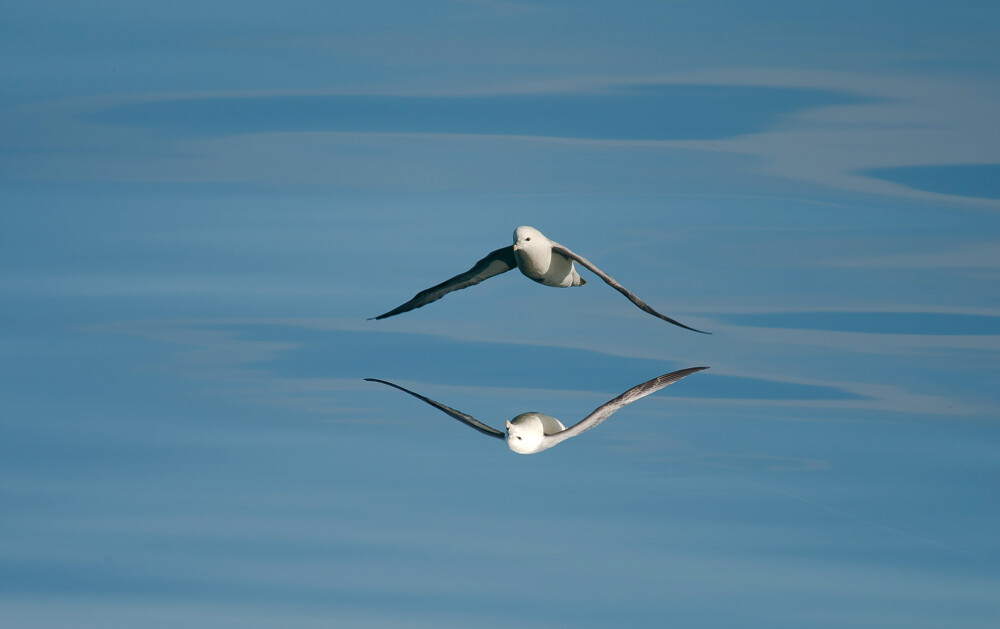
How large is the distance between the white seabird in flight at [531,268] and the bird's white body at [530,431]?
9.48 feet

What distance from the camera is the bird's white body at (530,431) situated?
21328 mm

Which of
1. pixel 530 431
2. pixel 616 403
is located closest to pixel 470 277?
pixel 616 403

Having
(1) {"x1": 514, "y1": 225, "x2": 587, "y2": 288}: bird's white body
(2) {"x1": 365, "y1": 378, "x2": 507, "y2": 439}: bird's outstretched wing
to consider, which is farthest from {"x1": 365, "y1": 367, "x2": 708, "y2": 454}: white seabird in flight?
(1) {"x1": 514, "y1": 225, "x2": 587, "y2": 288}: bird's white body

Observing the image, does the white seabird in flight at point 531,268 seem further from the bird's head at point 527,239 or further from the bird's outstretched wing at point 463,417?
the bird's outstretched wing at point 463,417

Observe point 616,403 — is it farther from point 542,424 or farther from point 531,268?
point 531,268

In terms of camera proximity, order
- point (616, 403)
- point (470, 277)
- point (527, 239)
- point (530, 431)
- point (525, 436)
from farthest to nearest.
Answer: point (470, 277), point (527, 239), point (616, 403), point (530, 431), point (525, 436)

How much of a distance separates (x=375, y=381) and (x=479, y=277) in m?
3.06

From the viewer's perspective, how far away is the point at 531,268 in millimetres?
24609

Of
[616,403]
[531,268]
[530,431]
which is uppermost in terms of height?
[531,268]

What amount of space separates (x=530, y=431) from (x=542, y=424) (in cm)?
41

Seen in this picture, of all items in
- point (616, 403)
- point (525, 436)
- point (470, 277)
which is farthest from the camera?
point (470, 277)

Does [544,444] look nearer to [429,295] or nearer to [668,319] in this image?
[668,319]

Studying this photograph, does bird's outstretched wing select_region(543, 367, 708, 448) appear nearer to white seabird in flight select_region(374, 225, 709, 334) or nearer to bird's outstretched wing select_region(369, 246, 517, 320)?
white seabird in flight select_region(374, 225, 709, 334)

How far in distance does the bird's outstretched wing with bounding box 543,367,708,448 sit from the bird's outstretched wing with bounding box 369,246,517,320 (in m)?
3.54
